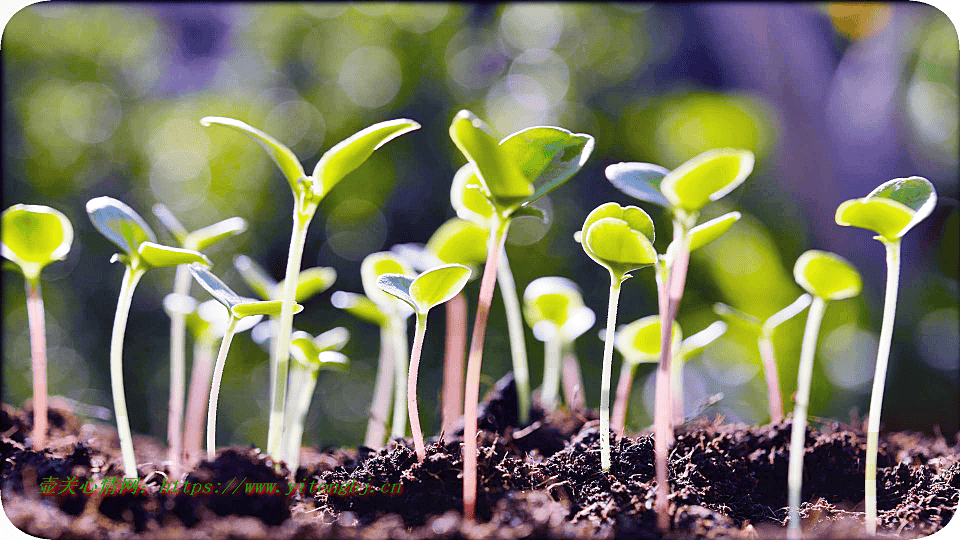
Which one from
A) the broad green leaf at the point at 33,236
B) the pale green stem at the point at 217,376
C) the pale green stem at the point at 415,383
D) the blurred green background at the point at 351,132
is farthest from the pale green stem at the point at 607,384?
the blurred green background at the point at 351,132

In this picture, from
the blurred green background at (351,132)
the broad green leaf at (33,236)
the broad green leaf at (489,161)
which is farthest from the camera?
the blurred green background at (351,132)

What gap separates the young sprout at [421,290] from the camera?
270mm

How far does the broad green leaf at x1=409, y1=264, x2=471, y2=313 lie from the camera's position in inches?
10.5

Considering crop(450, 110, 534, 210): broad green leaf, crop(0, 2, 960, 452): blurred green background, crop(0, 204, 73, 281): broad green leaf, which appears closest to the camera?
crop(450, 110, 534, 210): broad green leaf

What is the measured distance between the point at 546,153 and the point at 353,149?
97 millimetres

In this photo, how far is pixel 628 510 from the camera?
0.95 ft

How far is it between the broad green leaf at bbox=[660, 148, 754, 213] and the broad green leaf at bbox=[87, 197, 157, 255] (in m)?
0.29

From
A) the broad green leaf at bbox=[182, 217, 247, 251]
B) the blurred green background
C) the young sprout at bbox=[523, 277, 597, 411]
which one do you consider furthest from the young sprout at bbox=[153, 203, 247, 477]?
the blurred green background

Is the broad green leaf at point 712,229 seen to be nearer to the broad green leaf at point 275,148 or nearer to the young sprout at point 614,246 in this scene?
the young sprout at point 614,246

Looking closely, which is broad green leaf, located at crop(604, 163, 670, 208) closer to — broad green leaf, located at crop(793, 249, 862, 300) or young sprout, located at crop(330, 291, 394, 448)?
broad green leaf, located at crop(793, 249, 862, 300)

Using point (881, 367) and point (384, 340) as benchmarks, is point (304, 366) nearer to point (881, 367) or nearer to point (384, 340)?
point (384, 340)

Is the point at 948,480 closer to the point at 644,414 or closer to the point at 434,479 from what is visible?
the point at 434,479

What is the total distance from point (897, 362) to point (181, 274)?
1.56 m

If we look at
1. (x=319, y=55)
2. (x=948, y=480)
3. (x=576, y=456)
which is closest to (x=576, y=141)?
(x=576, y=456)
